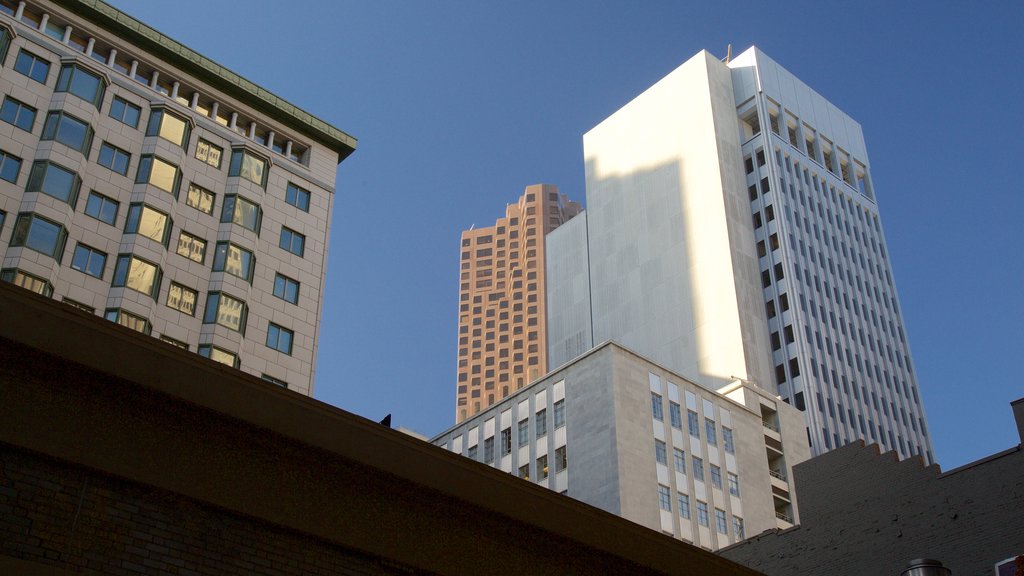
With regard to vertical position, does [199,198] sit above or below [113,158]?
below

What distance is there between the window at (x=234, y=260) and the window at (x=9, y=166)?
9.97 meters

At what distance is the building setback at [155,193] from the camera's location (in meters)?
47.4

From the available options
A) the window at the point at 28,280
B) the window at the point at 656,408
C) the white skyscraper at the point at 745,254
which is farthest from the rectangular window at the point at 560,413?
the window at the point at 28,280

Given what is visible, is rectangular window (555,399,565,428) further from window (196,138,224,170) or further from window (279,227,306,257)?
window (196,138,224,170)

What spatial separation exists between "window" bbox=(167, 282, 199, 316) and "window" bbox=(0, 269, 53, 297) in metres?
5.93

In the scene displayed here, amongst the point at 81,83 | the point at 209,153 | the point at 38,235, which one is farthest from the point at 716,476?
the point at 81,83

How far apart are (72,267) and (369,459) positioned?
37.2m

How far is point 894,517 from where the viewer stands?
90.4ft

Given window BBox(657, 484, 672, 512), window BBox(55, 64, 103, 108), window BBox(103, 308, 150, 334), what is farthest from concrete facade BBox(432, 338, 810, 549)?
window BBox(55, 64, 103, 108)

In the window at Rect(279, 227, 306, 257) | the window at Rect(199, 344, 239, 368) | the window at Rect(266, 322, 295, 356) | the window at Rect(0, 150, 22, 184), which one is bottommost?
the window at Rect(199, 344, 239, 368)

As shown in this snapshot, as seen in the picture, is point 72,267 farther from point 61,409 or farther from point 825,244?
point 825,244

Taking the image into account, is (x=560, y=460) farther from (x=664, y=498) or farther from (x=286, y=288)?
(x=286, y=288)

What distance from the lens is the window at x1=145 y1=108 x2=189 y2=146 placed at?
54.2m

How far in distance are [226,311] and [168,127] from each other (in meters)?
11.2
